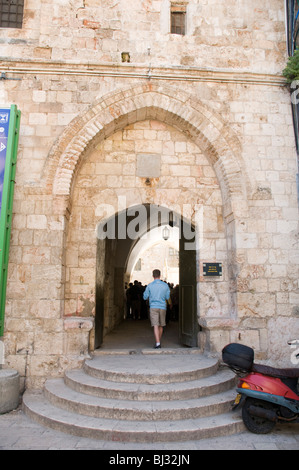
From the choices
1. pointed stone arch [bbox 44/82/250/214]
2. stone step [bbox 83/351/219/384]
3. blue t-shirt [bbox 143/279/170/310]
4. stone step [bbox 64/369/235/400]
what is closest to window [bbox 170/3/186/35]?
pointed stone arch [bbox 44/82/250/214]

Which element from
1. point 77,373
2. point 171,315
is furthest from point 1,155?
point 171,315

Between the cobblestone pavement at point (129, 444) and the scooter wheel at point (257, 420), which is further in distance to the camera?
the scooter wheel at point (257, 420)

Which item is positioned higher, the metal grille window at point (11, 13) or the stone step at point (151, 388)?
the metal grille window at point (11, 13)

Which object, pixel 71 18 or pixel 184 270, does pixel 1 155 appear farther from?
pixel 184 270

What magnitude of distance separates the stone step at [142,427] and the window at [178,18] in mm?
6199

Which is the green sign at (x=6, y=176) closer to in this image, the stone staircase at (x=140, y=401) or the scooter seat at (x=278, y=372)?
the stone staircase at (x=140, y=401)

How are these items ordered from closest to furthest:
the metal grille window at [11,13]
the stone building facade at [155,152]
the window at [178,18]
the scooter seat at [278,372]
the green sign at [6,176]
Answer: the scooter seat at [278,372] → the green sign at [6,176] → the stone building facade at [155,152] → the metal grille window at [11,13] → the window at [178,18]

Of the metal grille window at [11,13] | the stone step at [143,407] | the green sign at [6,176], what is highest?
the metal grille window at [11,13]

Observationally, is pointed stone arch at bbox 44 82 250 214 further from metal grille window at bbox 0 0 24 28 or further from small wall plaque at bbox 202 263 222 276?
metal grille window at bbox 0 0 24 28

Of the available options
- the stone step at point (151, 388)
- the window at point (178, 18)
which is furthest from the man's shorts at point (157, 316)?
the window at point (178, 18)

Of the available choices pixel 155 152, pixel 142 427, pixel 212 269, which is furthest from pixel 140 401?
pixel 155 152

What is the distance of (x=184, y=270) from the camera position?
6676 millimetres

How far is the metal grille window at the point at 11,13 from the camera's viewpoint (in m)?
6.02

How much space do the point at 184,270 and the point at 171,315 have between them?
529cm
